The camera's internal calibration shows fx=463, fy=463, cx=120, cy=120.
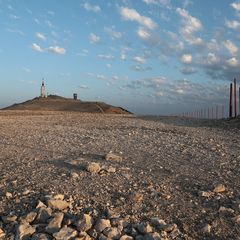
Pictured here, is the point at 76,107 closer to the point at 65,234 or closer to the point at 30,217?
the point at 30,217

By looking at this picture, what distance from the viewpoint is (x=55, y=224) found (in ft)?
20.3

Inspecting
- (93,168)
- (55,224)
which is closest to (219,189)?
(93,168)

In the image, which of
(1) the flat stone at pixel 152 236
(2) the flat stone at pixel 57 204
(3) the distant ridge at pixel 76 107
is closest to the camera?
(1) the flat stone at pixel 152 236

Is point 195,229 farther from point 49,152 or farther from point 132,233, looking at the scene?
point 49,152

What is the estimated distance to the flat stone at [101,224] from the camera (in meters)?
6.09

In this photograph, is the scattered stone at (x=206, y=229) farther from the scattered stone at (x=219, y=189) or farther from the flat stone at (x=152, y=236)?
the scattered stone at (x=219, y=189)

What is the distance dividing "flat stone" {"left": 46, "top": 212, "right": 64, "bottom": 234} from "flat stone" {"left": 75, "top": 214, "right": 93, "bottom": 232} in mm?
241

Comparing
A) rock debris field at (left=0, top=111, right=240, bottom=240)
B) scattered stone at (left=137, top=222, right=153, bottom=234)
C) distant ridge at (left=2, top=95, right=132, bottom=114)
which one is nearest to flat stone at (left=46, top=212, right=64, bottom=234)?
rock debris field at (left=0, top=111, right=240, bottom=240)

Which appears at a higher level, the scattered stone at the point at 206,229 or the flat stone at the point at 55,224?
the flat stone at the point at 55,224

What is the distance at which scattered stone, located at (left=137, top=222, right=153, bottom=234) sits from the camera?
238 inches

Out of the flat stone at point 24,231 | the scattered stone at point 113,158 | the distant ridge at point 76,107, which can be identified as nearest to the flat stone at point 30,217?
the flat stone at point 24,231

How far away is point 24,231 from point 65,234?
0.57 meters

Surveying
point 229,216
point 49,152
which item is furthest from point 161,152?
point 229,216

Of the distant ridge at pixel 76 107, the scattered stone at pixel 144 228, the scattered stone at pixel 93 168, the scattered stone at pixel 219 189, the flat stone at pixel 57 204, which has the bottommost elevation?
the scattered stone at pixel 144 228
